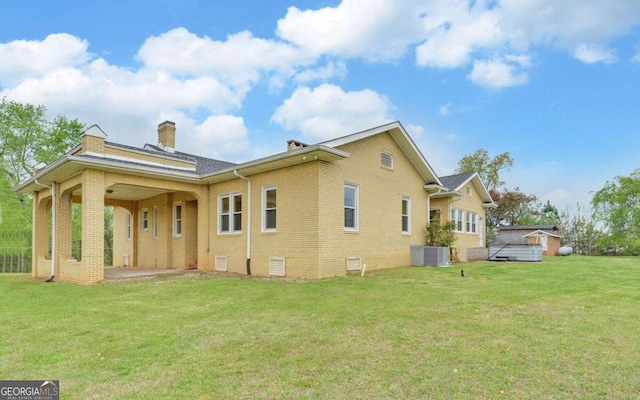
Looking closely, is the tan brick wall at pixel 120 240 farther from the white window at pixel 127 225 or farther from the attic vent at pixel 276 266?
the attic vent at pixel 276 266

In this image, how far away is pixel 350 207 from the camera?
1251 cm

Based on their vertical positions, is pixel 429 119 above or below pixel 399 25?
below

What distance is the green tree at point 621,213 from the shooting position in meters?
30.3

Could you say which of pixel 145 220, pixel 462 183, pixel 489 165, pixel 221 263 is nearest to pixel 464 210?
pixel 462 183

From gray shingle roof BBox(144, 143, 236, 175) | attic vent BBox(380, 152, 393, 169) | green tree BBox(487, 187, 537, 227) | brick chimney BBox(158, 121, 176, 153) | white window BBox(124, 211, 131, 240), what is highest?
brick chimney BBox(158, 121, 176, 153)

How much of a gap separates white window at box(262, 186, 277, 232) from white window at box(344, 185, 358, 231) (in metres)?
2.38

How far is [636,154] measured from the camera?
31.2 m

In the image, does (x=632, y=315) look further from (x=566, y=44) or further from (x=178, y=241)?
(x=178, y=241)

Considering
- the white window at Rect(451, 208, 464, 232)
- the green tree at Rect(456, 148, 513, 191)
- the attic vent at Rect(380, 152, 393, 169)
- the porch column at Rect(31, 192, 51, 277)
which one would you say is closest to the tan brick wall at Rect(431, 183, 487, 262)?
the white window at Rect(451, 208, 464, 232)

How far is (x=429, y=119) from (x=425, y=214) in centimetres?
580

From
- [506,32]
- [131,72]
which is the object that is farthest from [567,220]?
[131,72]

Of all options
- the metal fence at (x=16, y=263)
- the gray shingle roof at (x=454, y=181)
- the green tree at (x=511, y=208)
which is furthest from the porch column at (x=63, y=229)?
the green tree at (x=511, y=208)

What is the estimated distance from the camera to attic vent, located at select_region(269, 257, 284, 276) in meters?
11.8

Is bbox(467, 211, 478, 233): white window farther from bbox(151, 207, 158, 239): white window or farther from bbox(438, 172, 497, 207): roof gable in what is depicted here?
bbox(151, 207, 158, 239): white window
